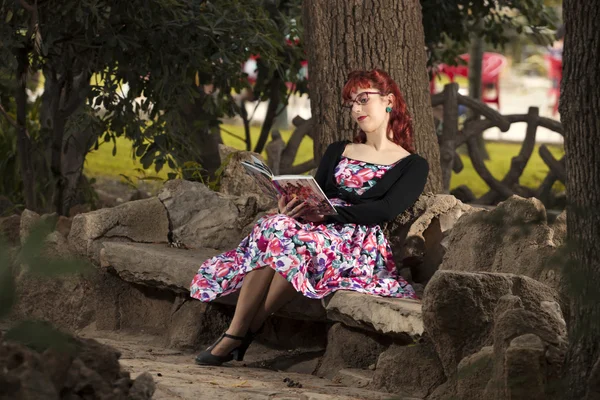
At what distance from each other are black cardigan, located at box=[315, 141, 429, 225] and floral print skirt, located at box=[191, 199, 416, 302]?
0.35 ft

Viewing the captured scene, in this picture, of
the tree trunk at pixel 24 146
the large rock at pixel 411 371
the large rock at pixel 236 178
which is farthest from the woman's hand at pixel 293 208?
the tree trunk at pixel 24 146

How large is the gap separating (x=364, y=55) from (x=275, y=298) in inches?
70.0

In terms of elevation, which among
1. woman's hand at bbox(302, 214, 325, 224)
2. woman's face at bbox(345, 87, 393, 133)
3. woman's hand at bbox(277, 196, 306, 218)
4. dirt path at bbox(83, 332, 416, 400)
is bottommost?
dirt path at bbox(83, 332, 416, 400)

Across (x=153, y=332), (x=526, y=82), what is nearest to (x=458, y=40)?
(x=153, y=332)

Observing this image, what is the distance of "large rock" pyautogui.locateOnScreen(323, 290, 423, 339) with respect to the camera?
5062 mm

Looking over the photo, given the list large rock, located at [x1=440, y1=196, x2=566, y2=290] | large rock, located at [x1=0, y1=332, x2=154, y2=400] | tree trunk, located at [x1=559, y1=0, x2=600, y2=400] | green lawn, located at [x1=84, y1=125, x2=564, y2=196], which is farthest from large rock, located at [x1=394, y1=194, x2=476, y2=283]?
green lawn, located at [x1=84, y1=125, x2=564, y2=196]

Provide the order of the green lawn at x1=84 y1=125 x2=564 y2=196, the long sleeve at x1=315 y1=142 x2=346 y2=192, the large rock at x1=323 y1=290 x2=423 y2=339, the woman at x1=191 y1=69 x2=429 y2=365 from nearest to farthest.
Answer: the large rock at x1=323 y1=290 x2=423 y2=339 < the woman at x1=191 y1=69 x2=429 y2=365 < the long sleeve at x1=315 y1=142 x2=346 y2=192 < the green lawn at x1=84 y1=125 x2=564 y2=196

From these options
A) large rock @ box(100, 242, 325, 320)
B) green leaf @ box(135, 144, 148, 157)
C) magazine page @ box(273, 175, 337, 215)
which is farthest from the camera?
green leaf @ box(135, 144, 148, 157)

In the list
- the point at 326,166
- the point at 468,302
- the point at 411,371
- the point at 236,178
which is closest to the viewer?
the point at 468,302

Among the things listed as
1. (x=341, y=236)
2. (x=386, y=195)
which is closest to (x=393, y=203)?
(x=386, y=195)

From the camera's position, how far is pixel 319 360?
19.1ft

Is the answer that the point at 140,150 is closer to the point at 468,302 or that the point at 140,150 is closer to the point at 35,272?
the point at 468,302

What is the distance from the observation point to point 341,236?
5.73 m

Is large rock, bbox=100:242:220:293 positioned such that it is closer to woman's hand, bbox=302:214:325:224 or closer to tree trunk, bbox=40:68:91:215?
woman's hand, bbox=302:214:325:224
